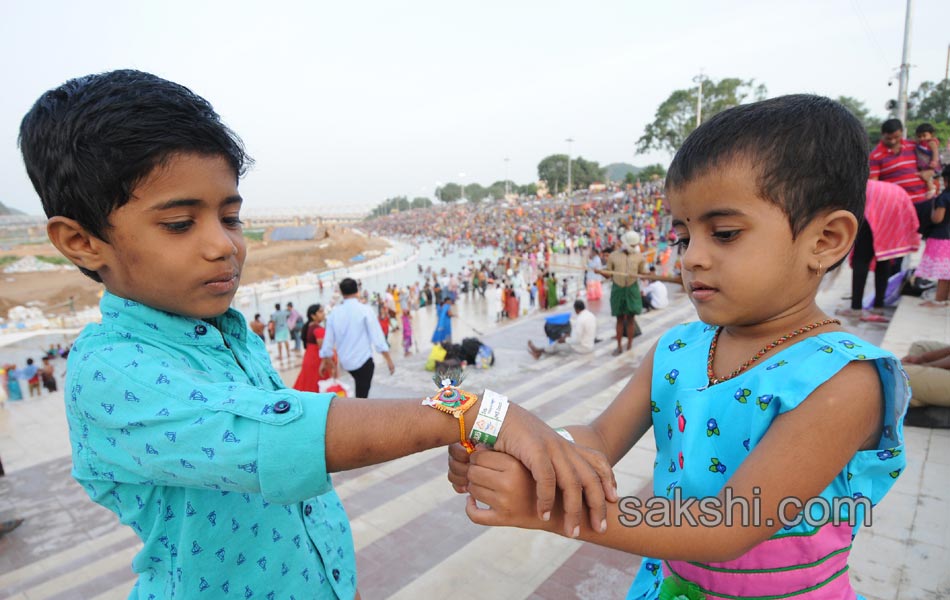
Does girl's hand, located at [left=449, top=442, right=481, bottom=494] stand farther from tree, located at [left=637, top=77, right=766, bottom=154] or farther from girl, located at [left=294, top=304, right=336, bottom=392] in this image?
tree, located at [left=637, top=77, right=766, bottom=154]

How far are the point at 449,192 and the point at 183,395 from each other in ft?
438

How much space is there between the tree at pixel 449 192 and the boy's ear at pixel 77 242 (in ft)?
426

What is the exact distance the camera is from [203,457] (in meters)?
0.81

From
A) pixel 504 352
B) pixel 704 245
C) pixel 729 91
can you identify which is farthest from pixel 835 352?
pixel 729 91

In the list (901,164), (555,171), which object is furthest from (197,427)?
(555,171)

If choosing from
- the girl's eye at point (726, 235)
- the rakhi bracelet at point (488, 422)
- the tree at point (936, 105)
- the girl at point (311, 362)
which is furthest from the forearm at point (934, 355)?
the tree at point (936, 105)

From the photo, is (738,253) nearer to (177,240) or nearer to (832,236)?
(832,236)

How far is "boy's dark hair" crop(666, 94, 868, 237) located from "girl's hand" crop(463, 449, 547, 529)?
72cm

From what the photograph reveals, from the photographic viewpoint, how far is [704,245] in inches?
41.8

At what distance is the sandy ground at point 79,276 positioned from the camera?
35.6 m

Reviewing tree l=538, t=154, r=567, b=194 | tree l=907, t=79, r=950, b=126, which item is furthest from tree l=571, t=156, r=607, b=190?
tree l=907, t=79, r=950, b=126

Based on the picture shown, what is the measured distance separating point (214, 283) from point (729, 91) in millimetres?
48184

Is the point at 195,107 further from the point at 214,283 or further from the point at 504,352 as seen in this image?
the point at 504,352

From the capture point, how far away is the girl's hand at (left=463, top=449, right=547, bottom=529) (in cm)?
87
